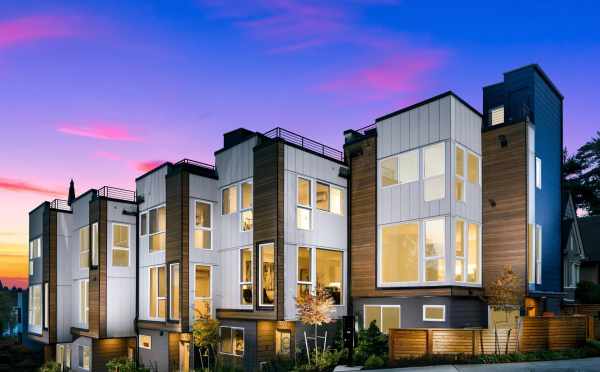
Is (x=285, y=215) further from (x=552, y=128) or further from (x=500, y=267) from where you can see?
(x=552, y=128)

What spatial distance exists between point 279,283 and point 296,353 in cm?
254

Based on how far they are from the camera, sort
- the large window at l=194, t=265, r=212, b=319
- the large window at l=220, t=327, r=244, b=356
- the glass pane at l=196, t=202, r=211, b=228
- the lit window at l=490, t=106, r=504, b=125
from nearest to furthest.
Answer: the large window at l=220, t=327, r=244, b=356
the lit window at l=490, t=106, r=504, b=125
the large window at l=194, t=265, r=212, b=319
the glass pane at l=196, t=202, r=211, b=228

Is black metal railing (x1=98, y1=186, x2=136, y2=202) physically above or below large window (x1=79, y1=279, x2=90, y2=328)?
above

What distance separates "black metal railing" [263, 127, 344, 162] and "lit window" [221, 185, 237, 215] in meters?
2.88

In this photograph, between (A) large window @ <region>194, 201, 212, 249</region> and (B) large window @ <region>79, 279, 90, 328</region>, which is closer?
(A) large window @ <region>194, 201, 212, 249</region>

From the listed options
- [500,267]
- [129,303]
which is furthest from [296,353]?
[129,303]

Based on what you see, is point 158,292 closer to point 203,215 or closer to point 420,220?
point 203,215

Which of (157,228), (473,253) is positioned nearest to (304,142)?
(473,253)

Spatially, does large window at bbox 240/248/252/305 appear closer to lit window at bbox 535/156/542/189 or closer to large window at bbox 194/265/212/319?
large window at bbox 194/265/212/319

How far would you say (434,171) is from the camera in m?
18.6

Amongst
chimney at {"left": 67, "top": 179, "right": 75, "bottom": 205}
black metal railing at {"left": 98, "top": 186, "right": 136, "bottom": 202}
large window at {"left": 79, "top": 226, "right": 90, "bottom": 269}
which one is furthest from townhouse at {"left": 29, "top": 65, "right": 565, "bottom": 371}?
chimney at {"left": 67, "top": 179, "right": 75, "bottom": 205}

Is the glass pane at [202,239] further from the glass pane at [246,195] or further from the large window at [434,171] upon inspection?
the large window at [434,171]

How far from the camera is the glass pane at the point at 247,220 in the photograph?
67.3 ft

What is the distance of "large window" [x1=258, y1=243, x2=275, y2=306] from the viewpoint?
1906cm
